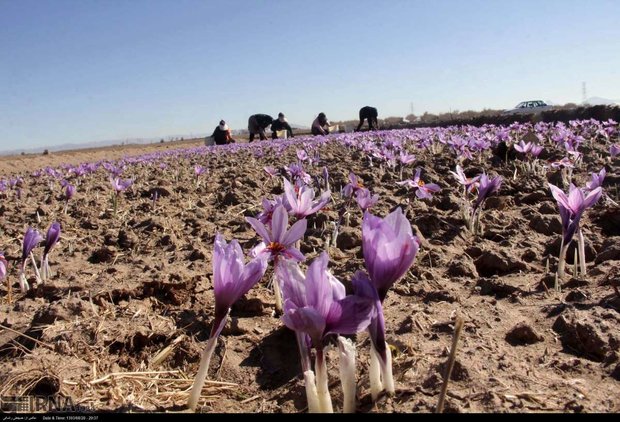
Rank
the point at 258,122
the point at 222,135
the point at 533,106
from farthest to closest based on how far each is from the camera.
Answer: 1. the point at 533,106
2. the point at 258,122
3. the point at 222,135

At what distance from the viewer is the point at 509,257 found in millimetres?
2645

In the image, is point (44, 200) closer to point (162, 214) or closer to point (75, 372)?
point (162, 214)

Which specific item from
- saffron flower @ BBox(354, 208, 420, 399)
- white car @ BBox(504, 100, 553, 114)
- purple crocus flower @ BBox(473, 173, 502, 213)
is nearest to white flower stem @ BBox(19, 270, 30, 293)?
saffron flower @ BBox(354, 208, 420, 399)

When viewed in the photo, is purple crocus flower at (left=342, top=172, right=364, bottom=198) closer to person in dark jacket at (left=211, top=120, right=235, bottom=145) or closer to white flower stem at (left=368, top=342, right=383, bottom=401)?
white flower stem at (left=368, top=342, right=383, bottom=401)

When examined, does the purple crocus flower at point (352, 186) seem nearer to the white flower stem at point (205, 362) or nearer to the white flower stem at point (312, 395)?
the white flower stem at point (205, 362)

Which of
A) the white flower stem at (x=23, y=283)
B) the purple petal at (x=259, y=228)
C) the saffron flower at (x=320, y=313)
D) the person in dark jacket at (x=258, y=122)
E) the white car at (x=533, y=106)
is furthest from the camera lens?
the white car at (x=533, y=106)

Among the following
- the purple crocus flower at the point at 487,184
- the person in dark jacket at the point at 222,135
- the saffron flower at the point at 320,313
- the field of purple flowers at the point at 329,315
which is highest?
the person in dark jacket at the point at 222,135

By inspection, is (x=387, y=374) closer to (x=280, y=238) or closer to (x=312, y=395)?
(x=312, y=395)

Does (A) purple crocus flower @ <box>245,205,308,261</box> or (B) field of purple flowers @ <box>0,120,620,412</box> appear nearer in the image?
(B) field of purple flowers @ <box>0,120,620,412</box>

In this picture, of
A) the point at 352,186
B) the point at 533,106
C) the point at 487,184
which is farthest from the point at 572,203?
the point at 533,106

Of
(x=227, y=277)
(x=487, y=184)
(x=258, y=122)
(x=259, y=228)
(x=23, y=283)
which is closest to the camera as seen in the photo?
(x=227, y=277)

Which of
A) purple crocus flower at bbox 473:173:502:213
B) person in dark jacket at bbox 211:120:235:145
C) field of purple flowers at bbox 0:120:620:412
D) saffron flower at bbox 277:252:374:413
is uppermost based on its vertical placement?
person in dark jacket at bbox 211:120:235:145

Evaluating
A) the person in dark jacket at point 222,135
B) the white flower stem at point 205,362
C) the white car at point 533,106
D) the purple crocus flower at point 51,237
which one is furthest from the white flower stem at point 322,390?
the white car at point 533,106
